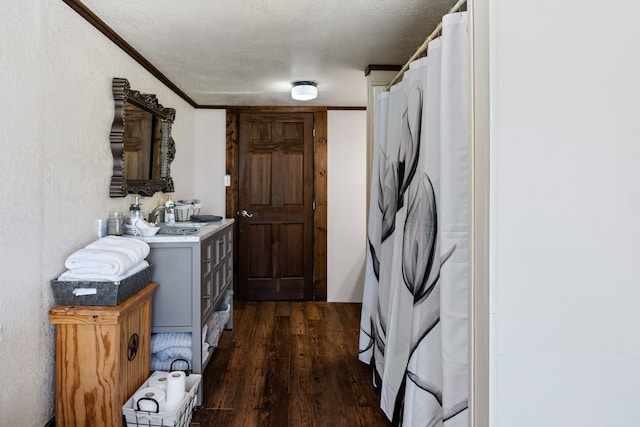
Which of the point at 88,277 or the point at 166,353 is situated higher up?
the point at 88,277

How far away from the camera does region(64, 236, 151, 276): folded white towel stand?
1.56 metres

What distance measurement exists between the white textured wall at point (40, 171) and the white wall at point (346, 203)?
2328 mm

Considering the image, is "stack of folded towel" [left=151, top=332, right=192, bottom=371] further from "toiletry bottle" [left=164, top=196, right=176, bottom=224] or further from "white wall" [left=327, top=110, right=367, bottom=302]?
"white wall" [left=327, top=110, right=367, bottom=302]

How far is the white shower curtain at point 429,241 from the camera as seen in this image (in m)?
1.25

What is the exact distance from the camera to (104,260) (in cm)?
157

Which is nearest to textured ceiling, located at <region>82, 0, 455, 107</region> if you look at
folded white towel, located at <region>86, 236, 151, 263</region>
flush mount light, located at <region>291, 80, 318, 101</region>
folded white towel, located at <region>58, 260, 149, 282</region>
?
flush mount light, located at <region>291, 80, 318, 101</region>

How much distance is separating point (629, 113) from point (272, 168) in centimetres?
327

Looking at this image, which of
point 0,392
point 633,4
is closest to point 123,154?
point 0,392

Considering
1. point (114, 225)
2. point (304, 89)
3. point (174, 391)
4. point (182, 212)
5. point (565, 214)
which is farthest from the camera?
point (304, 89)

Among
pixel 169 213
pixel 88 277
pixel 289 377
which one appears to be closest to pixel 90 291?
pixel 88 277

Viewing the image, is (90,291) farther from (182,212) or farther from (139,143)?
(182,212)

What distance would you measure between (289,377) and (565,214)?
6.19ft

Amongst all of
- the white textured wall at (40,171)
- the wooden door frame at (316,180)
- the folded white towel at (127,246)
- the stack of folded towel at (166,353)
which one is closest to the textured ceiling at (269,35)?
the white textured wall at (40,171)

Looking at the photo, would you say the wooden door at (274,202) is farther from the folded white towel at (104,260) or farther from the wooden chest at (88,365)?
the wooden chest at (88,365)
